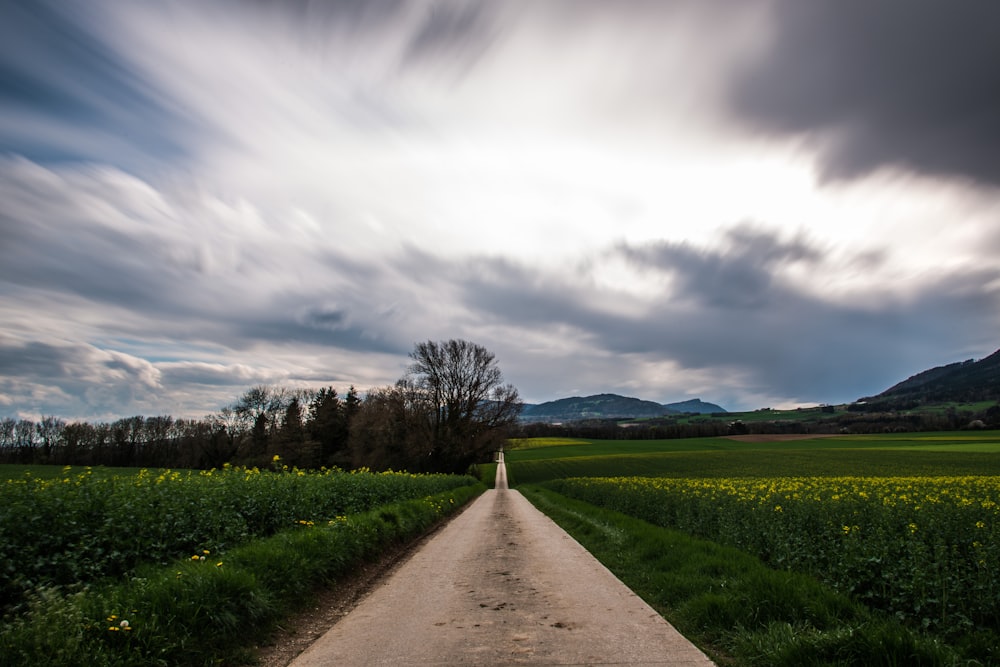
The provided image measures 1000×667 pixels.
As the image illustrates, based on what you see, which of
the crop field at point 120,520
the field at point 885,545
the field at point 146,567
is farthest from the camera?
the field at point 885,545

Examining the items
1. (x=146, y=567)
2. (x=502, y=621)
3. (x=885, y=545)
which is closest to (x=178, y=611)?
(x=146, y=567)

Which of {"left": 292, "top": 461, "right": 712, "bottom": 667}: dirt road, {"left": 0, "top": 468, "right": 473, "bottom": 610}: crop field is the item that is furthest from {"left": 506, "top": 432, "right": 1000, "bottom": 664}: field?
{"left": 0, "top": 468, "right": 473, "bottom": 610}: crop field

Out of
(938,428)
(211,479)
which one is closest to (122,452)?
(211,479)

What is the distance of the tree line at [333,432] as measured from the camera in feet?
171

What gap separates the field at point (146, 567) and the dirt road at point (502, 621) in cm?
105

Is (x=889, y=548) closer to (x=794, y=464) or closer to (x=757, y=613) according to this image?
(x=757, y=613)

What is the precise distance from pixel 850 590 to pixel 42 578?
9468 millimetres

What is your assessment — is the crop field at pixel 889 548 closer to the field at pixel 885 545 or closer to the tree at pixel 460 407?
the field at pixel 885 545

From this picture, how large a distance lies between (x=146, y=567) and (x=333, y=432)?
66.5 m

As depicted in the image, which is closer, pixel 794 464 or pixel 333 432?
pixel 794 464

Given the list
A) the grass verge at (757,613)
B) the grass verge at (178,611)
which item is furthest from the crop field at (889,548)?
the grass verge at (178,611)

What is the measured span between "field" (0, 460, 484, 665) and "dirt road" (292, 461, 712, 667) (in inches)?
41.3

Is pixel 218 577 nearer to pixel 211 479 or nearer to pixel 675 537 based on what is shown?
pixel 211 479

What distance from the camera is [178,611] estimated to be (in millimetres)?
5395
